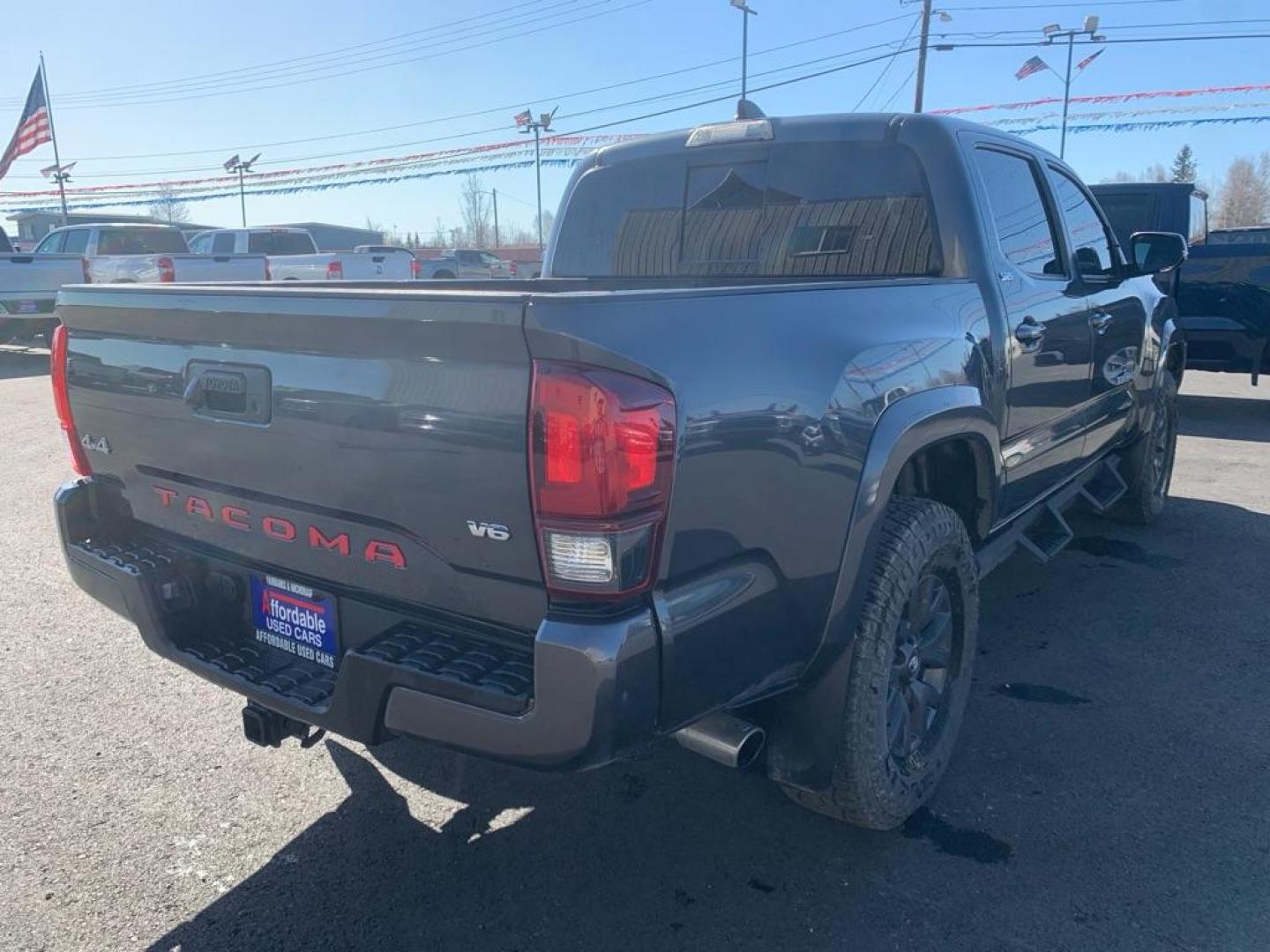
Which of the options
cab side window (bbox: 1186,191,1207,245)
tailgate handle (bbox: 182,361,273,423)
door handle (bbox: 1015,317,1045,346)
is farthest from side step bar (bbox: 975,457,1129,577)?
cab side window (bbox: 1186,191,1207,245)

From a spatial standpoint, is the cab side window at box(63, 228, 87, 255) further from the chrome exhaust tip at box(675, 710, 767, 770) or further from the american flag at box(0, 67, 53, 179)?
the chrome exhaust tip at box(675, 710, 767, 770)

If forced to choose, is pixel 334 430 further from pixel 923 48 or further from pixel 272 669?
pixel 923 48

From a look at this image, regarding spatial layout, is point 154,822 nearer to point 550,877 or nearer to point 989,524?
point 550,877

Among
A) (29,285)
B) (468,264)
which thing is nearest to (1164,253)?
(29,285)

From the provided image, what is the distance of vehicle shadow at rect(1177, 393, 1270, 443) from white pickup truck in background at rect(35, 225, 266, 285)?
12178 millimetres

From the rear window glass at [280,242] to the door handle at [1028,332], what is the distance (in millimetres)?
19422

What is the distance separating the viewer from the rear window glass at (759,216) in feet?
11.4

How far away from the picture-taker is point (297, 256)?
18.4 meters

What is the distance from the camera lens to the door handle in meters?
3.48

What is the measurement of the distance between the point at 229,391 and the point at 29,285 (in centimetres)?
1459

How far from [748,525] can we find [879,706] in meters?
0.78

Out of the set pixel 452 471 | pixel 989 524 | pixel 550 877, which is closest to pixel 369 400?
pixel 452 471

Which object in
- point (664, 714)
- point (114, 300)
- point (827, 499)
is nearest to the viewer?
point (664, 714)

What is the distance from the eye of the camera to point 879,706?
2.60 m
